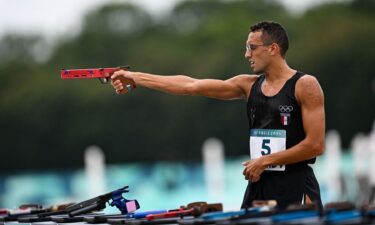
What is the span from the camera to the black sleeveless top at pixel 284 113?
29.2ft

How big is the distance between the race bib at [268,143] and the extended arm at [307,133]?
18 cm

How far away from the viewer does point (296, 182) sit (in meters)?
9.03

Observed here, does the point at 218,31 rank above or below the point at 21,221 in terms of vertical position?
above

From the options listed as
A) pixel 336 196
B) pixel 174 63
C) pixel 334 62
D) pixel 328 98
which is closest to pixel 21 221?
pixel 336 196

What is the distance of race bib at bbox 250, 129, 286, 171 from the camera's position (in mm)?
8969

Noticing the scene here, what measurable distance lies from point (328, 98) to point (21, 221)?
50774 mm

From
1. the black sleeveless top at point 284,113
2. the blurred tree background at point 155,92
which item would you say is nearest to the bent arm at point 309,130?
the black sleeveless top at point 284,113

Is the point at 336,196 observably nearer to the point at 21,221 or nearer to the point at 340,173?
the point at 340,173

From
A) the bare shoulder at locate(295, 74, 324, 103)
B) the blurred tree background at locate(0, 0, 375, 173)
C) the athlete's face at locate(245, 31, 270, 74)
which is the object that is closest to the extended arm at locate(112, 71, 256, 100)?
the athlete's face at locate(245, 31, 270, 74)

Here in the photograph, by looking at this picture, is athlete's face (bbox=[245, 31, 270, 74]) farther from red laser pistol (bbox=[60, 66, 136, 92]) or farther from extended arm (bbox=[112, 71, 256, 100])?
red laser pistol (bbox=[60, 66, 136, 92])

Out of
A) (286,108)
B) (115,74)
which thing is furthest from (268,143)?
(115,74)

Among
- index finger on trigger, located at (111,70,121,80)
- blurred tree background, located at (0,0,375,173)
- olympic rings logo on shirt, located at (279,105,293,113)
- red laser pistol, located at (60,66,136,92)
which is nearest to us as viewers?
olympic rings logo on shirt, located at (279,105,293,113)

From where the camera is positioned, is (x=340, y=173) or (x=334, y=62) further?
(x=334, y=62)

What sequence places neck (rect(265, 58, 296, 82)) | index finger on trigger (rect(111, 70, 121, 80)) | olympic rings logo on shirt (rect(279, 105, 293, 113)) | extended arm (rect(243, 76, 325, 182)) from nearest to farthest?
extended arm (rect(243, 76, 325, 182)) < olympic rings logo on shirt (rect(279, 105, 293, 113)) < neck (rect(265, 58, 296, 82)) < index finger on trigger (rect(111, 70, 121, 80))
